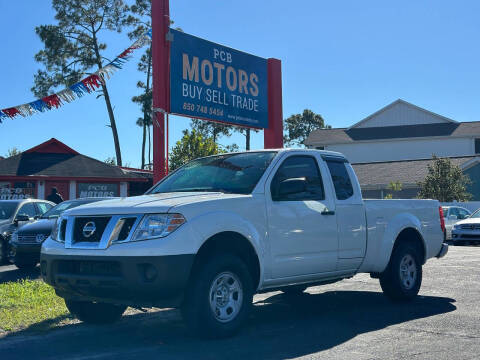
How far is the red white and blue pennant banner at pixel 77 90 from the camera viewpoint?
14.8 metres

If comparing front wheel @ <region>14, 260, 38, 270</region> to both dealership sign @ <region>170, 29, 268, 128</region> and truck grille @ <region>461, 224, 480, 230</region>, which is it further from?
truck grille @ <region>461, 224, 480, 230</region>

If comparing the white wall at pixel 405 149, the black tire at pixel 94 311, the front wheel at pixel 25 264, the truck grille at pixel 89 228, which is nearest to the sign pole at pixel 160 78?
the front wheel at pixel 25 264

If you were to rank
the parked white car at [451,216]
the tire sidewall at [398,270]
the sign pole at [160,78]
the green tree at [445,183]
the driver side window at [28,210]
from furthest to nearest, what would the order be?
the green tree at [445,183] → the parked white car at [451,216] → the driver side window at [28,210] → the sign pole at [160,78] → the tire sidewall at [398,270]

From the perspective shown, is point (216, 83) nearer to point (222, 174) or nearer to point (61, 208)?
point (61, 208)

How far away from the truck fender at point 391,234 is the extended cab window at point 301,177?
1.33 m

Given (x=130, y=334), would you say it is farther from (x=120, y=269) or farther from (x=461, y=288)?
(x=461, y=288)

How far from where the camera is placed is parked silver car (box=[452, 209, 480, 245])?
21297 millimetres

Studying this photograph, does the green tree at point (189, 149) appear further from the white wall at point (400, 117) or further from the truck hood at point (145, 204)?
the truck hood at point (145, 204)

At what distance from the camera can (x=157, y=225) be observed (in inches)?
223

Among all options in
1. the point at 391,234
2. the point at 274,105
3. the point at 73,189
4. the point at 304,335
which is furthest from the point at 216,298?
the point at 73,189

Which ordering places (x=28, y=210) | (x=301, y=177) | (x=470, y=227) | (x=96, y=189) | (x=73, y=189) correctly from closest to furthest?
1. (x=301, y=177)
2. (x=28, y=210)
3. (x=470, y=227)
4. (x=73, y=189)
5. (x=96, y=189)

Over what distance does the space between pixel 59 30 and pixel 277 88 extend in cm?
3202

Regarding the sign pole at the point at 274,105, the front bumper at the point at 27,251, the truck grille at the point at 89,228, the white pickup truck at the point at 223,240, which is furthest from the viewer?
the sign pole at the point at 274,105

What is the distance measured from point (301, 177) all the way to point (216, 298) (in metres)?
1.89
